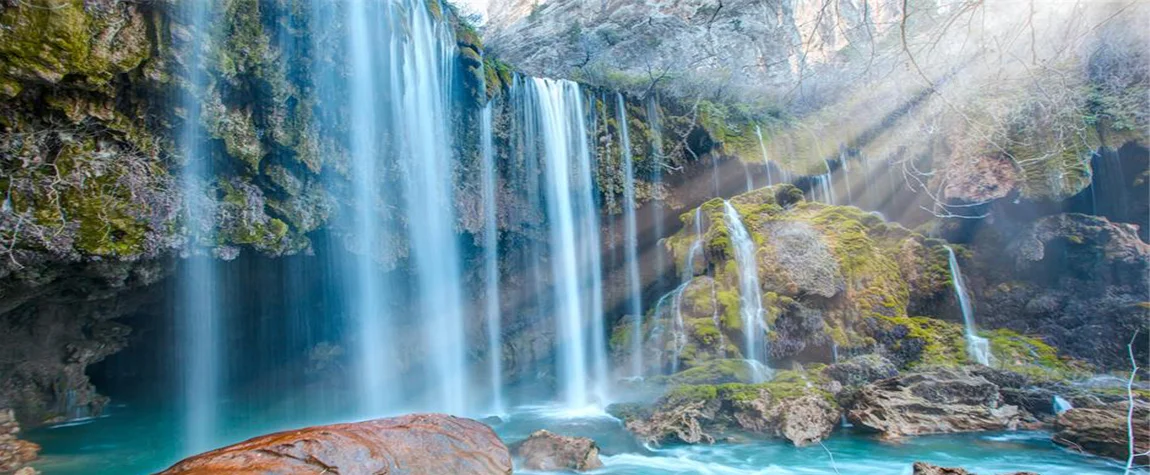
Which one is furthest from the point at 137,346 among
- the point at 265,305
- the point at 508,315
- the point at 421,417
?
the point at 421,417

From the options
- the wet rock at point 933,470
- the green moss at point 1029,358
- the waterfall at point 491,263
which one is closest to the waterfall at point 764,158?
the green moss at point 1029,358

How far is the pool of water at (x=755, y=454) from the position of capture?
665 cm

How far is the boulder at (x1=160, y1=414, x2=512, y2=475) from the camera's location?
3.64m

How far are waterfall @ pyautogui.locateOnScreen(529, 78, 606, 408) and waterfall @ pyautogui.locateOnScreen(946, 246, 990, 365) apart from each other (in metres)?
7.74

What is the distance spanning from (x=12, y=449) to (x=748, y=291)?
1155 cm

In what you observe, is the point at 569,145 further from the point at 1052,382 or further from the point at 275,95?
the point at 1052,382

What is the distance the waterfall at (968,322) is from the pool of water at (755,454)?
3738 millimetres

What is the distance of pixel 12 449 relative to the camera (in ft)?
21.9

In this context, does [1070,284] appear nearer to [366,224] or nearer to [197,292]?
[366,224]

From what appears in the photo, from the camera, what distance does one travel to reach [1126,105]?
41.9 feet

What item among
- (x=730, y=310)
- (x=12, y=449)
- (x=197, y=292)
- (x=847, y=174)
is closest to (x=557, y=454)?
(x=730, y=310)

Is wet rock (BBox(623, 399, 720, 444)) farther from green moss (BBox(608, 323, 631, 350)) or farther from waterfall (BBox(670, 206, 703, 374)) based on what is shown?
green moss (BBox(608, 323, 631, 350))

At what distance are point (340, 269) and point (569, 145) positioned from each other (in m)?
5.96

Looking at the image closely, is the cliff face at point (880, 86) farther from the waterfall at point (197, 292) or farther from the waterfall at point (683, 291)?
the waterfall at point (197, 292)
